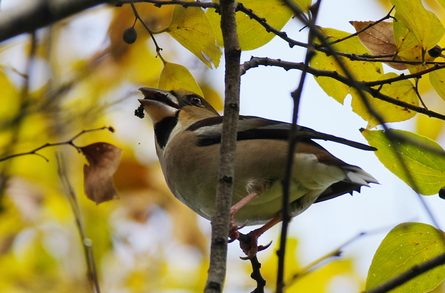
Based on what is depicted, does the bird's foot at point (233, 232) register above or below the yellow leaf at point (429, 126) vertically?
below

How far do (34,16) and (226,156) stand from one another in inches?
44.8

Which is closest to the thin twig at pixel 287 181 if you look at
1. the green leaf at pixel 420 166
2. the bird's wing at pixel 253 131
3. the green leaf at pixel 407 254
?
the green leaf at pixel 420 166

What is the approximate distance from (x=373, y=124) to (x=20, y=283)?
5.92 metres

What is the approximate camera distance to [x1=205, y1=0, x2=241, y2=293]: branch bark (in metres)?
2.15

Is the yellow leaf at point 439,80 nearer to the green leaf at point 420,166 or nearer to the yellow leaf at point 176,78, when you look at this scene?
the green leaf at point 420,166

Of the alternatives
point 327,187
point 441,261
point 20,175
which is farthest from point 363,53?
point 20,175

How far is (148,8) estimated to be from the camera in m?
5.75

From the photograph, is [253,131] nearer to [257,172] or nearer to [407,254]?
[257,172]

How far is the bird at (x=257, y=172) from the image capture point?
4027mm

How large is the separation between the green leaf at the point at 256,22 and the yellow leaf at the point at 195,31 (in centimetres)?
12

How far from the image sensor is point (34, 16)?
5.47 feet

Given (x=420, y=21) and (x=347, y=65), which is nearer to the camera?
(x=420, y=21)

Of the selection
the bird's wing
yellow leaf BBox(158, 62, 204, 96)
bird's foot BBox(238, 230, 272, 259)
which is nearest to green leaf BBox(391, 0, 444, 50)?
the bird's wing

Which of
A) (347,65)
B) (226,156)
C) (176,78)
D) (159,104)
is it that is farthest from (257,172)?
(226,156)
